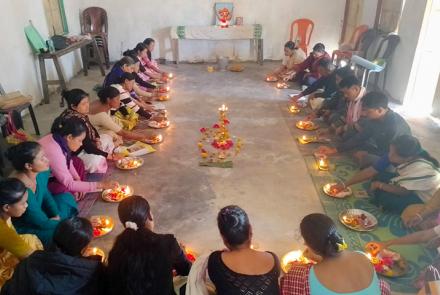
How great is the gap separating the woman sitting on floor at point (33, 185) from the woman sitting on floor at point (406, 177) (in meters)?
2.69

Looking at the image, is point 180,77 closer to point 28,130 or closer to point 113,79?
point 113,79

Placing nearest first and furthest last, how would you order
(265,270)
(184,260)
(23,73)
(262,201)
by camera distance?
(265,270) < (184,260) < (262,201) < (23,73)

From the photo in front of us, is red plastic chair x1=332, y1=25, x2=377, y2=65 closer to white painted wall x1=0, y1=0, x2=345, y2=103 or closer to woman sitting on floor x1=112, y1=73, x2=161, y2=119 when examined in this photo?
white painted wall x1=0, y1=0, x2=345, y2=103

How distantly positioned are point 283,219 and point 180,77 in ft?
16.7

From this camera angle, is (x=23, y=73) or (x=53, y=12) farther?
(x=53, y=12)

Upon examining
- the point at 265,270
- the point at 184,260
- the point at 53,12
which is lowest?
the point at 184,260

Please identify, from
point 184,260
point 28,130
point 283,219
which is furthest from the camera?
point 28,130

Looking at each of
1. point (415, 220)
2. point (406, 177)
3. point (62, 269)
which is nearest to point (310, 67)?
point (406, 177)

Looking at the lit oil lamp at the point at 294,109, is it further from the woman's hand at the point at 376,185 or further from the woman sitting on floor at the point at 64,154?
the woman sitting on floor at the point at 64,154

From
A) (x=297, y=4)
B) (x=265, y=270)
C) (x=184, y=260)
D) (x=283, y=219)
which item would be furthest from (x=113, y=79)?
(x=297, y=4)

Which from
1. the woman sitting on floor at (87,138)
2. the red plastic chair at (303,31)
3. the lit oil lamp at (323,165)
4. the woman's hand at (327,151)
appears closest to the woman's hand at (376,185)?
the lit oil lamp at (323,165)

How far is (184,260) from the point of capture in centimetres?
204

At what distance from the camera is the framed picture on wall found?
8500 millimetres

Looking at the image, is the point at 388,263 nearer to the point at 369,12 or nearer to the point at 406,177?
the point at 406,177
